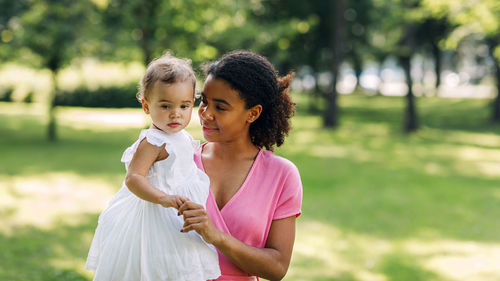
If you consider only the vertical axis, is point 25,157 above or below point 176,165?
below

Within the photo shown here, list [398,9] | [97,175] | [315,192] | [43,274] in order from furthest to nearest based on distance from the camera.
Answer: [398,9], [97,175], [315,192], [43,274]

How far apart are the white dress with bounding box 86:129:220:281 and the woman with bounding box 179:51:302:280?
0.13m

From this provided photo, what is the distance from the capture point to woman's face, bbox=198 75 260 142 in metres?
2.24

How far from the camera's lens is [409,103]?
22578 millimetres

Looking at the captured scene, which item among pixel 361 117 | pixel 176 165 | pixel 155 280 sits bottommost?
pixel 361 117

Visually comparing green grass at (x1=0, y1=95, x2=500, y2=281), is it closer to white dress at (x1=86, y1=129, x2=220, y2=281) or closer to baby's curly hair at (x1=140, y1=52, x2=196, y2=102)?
white dress at (x1=86, y1=129, x2=220, y2=281)

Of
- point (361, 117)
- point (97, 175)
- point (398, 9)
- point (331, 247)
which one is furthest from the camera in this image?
point (361, 117)

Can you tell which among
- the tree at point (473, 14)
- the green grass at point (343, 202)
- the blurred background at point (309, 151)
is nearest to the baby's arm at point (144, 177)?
the blurred background at point (309, 151)

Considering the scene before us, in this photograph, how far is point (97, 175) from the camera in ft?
42.8

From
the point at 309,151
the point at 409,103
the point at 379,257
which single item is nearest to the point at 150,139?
the point at 379,257

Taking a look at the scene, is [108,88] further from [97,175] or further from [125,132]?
[97,175]

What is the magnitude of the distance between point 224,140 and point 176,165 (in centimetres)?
27

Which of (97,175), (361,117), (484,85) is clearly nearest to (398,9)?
(361,117)

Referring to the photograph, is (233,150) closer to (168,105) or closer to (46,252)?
(168,105)
